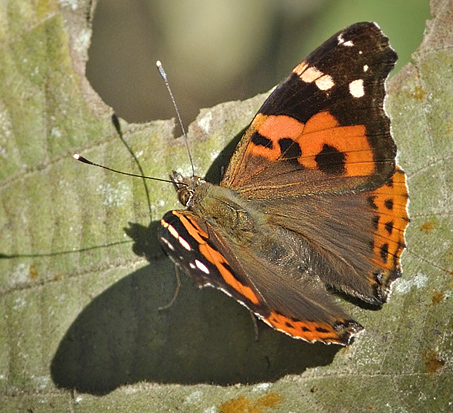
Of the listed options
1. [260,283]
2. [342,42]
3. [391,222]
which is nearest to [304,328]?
[260,283]

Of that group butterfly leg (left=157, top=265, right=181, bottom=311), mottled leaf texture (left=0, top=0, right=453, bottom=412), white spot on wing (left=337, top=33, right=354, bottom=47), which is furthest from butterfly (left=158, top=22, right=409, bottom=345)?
butterfly leg (left=157, top=265, right=181, bottom=311)

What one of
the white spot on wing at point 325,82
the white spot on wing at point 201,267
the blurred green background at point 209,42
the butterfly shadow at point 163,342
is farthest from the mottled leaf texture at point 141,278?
the white spot on wing at point 201,267

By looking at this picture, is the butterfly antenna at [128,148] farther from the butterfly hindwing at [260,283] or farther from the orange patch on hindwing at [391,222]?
the orange patch on hindwing at [391,222]

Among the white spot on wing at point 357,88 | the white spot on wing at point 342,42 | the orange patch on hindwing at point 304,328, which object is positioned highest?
the white spot on wing at point 342,42

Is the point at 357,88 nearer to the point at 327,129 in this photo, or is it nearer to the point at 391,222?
the point at 327,129

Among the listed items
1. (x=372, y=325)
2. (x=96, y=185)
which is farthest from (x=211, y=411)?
(x=96, y=185)

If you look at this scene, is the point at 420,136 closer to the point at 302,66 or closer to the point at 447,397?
the point at 302,66
